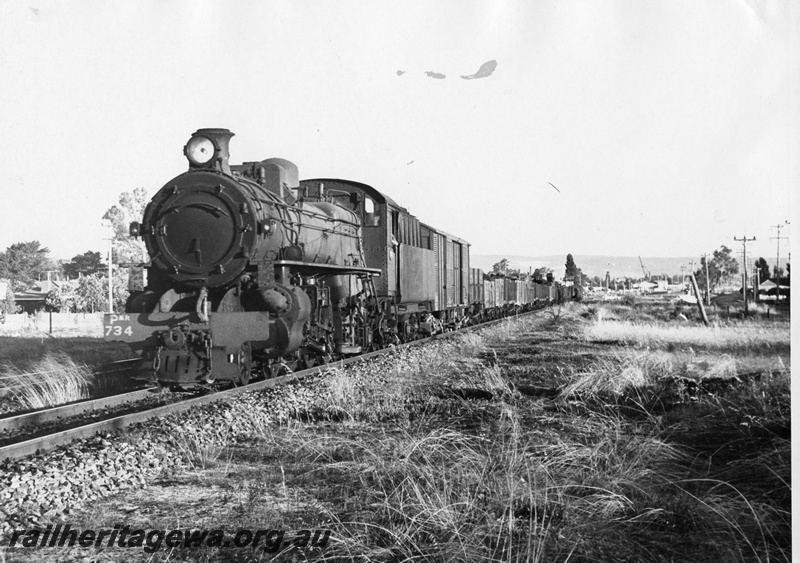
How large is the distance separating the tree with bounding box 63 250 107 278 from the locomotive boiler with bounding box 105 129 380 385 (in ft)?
88.2

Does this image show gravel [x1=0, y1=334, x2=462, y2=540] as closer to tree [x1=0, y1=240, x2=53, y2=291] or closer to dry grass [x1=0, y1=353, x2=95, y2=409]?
dry grass [x1=0, y1=353, x2=95, y2=409]

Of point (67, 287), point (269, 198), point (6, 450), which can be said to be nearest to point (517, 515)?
point (6, 450)

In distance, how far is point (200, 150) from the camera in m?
9.90

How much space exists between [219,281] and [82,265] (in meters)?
29.4

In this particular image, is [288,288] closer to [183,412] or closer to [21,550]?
[183,412]

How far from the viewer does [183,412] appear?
7.46m

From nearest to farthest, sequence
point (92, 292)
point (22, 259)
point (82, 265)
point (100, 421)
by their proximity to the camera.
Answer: point (100, 421)
point (22, 259)
point (92, 292)
point (82, 265)

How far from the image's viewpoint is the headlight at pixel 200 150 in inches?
388

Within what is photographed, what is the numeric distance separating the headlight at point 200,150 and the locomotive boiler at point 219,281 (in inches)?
0.6

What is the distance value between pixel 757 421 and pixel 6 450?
6810 mm

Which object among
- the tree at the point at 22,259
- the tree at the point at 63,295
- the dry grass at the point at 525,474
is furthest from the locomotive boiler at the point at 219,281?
the tree at the point at 63,295

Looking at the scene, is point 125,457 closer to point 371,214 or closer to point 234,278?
point 234,278

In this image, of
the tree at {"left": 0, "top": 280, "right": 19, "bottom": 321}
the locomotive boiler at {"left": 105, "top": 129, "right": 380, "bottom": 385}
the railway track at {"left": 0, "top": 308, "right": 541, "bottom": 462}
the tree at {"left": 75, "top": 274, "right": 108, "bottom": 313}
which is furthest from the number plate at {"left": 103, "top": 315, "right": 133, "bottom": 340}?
the tree at {"left": 75, "top": 274, "right": 108, "bottom": 313}

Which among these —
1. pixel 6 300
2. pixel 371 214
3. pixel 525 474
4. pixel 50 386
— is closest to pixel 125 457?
pixel 525 474
